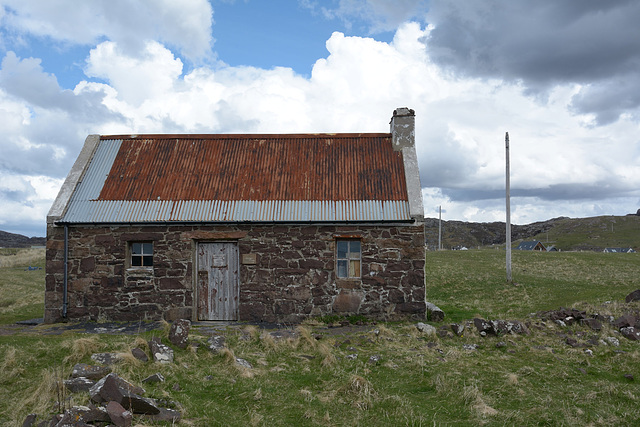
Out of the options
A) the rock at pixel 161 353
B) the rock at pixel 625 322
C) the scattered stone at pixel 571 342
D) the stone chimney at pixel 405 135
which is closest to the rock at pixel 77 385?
the rock at pixel 161 353

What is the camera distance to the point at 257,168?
1540 centimetres

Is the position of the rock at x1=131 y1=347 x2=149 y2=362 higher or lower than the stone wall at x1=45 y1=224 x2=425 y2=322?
lower

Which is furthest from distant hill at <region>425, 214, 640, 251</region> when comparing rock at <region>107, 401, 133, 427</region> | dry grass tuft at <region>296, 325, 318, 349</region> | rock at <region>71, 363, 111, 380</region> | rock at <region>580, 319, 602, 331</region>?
rock at <region>107, 401, 133, 427</region>

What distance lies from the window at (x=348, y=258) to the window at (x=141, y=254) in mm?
5547

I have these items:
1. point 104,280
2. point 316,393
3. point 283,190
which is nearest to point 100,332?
point 104,280

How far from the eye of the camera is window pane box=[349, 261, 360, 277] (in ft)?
45.1

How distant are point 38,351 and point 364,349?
641cm

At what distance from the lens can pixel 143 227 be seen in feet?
45.2

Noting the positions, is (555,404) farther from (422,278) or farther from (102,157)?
(102,157)

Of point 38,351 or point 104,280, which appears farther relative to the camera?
point 104,280

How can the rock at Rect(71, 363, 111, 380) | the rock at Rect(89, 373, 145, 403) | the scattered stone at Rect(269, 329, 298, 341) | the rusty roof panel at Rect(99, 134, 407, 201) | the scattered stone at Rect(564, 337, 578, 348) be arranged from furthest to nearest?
the rusty roof panel at Rect(99, 134, 407, 201) < the scattered stone at Rect(269, 329, 298, 341) < the scattered stone at Rect(564, 337, 578, 348) < the rock at Rect(71, 363, 111, 380) < the rock at Rect(89, 373, 145, 403)

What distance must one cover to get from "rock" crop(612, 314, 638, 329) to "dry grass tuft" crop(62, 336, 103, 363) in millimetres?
11815

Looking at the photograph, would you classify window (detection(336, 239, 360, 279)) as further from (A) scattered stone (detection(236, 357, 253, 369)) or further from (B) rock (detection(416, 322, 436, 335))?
(A) scattered stone (detection(236, 357, 253, 369))

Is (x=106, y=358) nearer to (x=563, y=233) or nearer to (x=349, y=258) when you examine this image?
(x=349, y=258)
